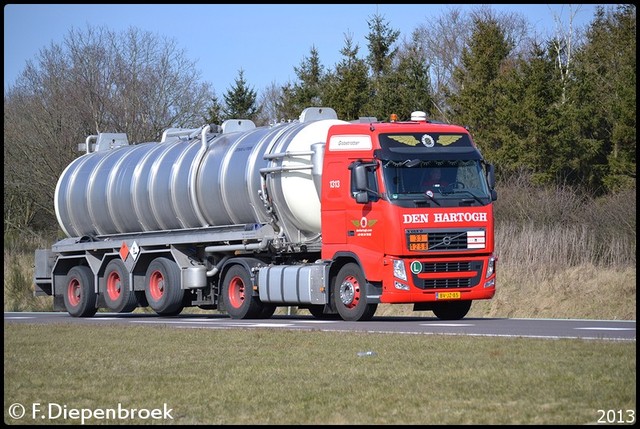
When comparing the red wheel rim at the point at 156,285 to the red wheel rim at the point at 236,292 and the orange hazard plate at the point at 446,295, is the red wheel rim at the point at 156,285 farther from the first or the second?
the orange hazard plate at the point at 446,295

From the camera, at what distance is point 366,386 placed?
11695mm

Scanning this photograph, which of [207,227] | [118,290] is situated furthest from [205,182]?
[118,290]

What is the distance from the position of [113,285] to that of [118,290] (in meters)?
0.26

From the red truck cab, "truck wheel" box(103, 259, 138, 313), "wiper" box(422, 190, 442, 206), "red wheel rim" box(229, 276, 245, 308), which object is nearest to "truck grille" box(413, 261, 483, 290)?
the red truck cab

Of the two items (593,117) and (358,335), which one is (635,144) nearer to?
(593,117)

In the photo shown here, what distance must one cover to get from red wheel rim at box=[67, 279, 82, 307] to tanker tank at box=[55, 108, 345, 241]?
1.26 meters

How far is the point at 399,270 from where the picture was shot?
2167 cm

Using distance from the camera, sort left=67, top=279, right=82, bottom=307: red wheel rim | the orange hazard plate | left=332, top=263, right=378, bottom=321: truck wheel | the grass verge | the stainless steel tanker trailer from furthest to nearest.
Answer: left=67, top=279, right=82, bottom=307: red wheel rim → the stainless steel tanker trailer → left=332, top=263, right=378, bottom=321: truck wheel → the orange hazard plate → the grass verge

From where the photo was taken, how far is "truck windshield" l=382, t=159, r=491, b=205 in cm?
2177

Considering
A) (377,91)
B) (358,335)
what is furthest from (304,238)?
(377,91)

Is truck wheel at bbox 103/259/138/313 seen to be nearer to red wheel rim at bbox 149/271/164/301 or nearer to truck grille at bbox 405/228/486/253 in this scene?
red wheel rim at bbox 149/271/164/301

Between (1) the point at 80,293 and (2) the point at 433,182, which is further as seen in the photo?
(1) the point at 80,293

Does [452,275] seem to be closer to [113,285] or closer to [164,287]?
[164,287]

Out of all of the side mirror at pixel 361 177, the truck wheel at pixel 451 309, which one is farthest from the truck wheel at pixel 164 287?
the side mirror at pixel 361 177
